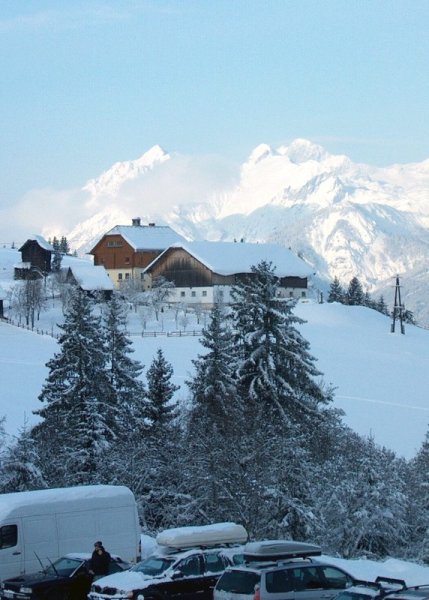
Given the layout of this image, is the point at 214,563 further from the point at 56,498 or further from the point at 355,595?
the point at 355,595

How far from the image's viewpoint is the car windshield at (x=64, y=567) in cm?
2097

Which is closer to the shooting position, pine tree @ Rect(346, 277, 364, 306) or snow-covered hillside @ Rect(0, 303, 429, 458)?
snow-covered hillside @ Rect(0, 303, 429, 458)

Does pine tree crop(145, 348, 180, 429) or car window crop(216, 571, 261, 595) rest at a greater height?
pine tree crop(145, 348, 180, 429)

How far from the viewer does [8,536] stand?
2284 cm

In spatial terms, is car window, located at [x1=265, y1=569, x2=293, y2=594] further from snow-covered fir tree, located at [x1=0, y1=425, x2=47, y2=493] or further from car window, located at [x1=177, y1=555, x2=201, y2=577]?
snow-covered fir tree, located at [x1=0, y1=425, x2=47, y2=493]

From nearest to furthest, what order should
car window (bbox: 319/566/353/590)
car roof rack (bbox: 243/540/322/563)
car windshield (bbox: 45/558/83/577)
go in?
1. car window (bbox: 319/566/353/590)
2. car roof rack (bbox: 243/540/322/563)
3. car windshield (bbox: 45/558/83/577)

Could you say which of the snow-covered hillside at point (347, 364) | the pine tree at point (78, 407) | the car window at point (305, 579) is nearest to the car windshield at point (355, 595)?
the car window at point (305, 579)

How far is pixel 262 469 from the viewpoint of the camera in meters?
33.6

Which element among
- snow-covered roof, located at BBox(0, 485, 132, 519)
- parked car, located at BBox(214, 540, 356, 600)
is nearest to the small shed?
snow-covered roof, located at BBox(0, 485, 132, 519)

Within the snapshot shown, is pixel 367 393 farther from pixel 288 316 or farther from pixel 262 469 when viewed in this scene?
pixel 262 469

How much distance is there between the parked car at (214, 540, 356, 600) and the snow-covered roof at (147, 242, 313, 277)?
89.1 meters

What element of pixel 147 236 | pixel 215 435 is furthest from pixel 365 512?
pixel 147 236

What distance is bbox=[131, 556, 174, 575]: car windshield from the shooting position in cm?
1984

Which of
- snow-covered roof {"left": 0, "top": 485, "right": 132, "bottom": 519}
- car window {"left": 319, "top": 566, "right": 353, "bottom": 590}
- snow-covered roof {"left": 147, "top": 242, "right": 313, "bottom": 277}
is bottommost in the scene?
car window {"left": 319, "top": 566, "right": 353, "bottom": 590}
